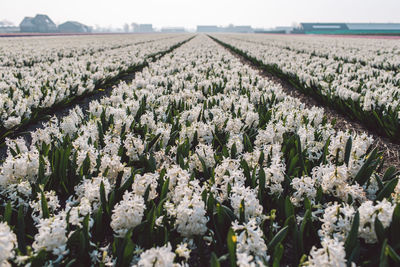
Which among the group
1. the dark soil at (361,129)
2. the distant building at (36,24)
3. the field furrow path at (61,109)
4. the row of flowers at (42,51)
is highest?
the distant building at (36,24)

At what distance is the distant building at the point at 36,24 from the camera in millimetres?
96625

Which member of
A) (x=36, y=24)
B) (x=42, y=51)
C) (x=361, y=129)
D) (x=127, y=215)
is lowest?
(x=361, y=129)

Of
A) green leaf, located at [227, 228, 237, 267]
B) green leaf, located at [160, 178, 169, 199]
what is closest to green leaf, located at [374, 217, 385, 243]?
green leaf, located at [227, 228, 237, 267]

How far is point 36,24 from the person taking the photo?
321 ft

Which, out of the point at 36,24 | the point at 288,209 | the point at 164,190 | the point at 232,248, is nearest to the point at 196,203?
the point at 232,248

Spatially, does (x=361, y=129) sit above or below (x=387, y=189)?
below

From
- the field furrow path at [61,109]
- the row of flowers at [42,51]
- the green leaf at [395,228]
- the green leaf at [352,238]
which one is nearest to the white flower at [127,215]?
the green leaf at [352,238]

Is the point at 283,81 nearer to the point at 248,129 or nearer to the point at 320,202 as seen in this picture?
the point at 248,129

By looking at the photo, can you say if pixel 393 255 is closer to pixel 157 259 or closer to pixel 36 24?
pixel 157 259

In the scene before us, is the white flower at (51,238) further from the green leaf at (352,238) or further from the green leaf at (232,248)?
the green leaf at (352,238)

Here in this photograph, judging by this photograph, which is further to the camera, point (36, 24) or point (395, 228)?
point (36, 24)

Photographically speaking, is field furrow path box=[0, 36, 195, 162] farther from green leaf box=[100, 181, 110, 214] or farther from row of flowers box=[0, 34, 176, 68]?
row of flowers box=[0, 34, 176, 68]

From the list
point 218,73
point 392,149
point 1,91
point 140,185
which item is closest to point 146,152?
point 140,185

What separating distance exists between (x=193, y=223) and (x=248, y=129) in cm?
253
